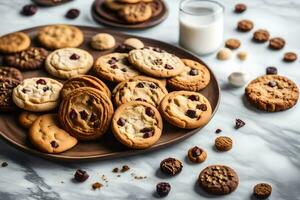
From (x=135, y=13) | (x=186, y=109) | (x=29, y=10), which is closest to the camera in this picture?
(x=186, y=109)

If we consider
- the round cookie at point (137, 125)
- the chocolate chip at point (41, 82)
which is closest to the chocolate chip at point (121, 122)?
the round cookie at point (137, 125)

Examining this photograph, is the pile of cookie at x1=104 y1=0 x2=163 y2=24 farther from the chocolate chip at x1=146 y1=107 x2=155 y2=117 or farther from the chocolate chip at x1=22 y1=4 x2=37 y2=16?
the chocolate chip at x1=146 y1=107 x2=155 y2=117

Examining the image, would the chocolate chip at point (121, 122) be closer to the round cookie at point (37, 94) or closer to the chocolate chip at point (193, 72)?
the round cookie at point (37, 94)

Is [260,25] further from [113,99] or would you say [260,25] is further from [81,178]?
[81,178]

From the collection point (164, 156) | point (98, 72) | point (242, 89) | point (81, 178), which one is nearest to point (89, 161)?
point (81, 178)

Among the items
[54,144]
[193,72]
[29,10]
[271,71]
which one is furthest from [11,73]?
[271,71]

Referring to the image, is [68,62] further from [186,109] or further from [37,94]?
[186,109]
